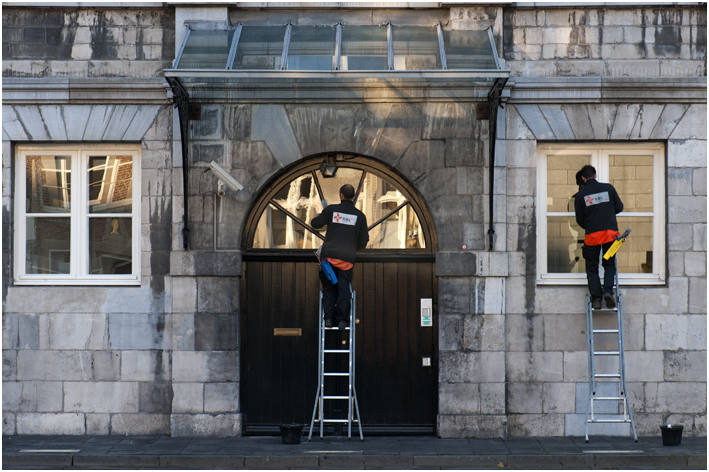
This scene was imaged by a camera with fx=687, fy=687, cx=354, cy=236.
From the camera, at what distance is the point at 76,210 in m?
8.72

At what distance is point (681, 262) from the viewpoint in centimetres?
842

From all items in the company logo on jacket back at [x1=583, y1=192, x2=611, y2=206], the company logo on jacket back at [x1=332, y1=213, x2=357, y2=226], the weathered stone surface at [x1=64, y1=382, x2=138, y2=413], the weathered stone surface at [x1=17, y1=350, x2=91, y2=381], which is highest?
the company logo on jacket back at [x1=583, y1=192, x2=611, y2=206]

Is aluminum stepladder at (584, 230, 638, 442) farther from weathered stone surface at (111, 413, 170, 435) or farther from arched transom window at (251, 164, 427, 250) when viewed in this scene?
weathered stone surface at (111, 413, 170, 435)

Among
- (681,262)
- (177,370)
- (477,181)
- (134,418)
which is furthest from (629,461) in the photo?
(134,418)

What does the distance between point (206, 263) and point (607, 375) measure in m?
4.87

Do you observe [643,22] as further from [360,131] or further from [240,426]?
[240,426]

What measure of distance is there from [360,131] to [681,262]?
425 cm

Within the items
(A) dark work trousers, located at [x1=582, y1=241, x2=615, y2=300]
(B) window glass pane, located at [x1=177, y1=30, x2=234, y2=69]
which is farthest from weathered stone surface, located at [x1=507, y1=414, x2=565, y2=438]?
(B) window glass pane, located at [x1=177, y1=30, x2=234, y2=69]

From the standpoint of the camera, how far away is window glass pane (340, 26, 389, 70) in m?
8.02

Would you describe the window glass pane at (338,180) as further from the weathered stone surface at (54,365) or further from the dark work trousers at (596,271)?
the weathered stone surface at (54,365)

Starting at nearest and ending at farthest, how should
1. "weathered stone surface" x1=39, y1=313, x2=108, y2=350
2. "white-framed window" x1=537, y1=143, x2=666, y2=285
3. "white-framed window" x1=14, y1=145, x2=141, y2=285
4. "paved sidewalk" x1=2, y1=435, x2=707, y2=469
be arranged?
1. "paved sidewalk" x1=2, y1=435, x2=707, y2=469
2. "weathered stone surface" x1=39, y1=313, x2=108, y2=350
3. "white-framed window" x1=537, y1=143, x2=666, y2=285
4. "white-framed window" x1=14, y1=145, x2=141, y2=285

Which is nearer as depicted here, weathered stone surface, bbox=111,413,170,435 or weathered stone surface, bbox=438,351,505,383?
weathered stone surface, bbox=438,351,505,383

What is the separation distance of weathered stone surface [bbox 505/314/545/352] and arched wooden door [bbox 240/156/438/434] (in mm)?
897

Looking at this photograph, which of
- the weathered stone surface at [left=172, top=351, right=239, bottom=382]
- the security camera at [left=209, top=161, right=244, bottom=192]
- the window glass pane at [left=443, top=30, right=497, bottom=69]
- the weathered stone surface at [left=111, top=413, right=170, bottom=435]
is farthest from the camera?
the weathered stone surface at [left=111, top=413, right=170, bottom=435]
